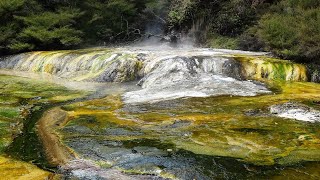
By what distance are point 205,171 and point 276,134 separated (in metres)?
2.62

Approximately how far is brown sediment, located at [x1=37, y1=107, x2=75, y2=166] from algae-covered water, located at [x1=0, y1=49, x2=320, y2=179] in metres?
0.02

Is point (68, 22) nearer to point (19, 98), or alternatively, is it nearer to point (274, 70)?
point (19, 98)

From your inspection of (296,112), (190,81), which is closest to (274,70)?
(190,81)

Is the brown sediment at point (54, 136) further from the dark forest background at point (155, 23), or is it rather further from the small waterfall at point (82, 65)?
the dark forest background at point (155, 23)

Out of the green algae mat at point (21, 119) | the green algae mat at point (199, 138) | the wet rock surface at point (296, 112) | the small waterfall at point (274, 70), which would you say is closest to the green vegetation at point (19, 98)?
the green algae mat at point (21, 119)

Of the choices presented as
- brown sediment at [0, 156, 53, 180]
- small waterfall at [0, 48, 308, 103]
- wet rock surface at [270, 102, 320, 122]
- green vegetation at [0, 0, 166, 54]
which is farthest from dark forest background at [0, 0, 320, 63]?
Result: brown sediment at [0, 156, 53, 180]

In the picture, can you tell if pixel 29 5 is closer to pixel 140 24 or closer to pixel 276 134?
pixel 140 24

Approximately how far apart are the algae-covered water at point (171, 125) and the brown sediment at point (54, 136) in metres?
0.02

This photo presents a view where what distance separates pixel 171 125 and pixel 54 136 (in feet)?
9.15

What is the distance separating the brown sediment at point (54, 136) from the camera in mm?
6839

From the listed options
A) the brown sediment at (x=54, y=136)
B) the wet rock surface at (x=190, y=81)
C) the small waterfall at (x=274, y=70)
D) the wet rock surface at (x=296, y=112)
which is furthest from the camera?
the small waterfall at (x=274, y=70)

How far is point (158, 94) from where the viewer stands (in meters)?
12.9

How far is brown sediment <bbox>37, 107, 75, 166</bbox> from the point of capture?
684 cm

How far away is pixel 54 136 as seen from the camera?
822 cm
